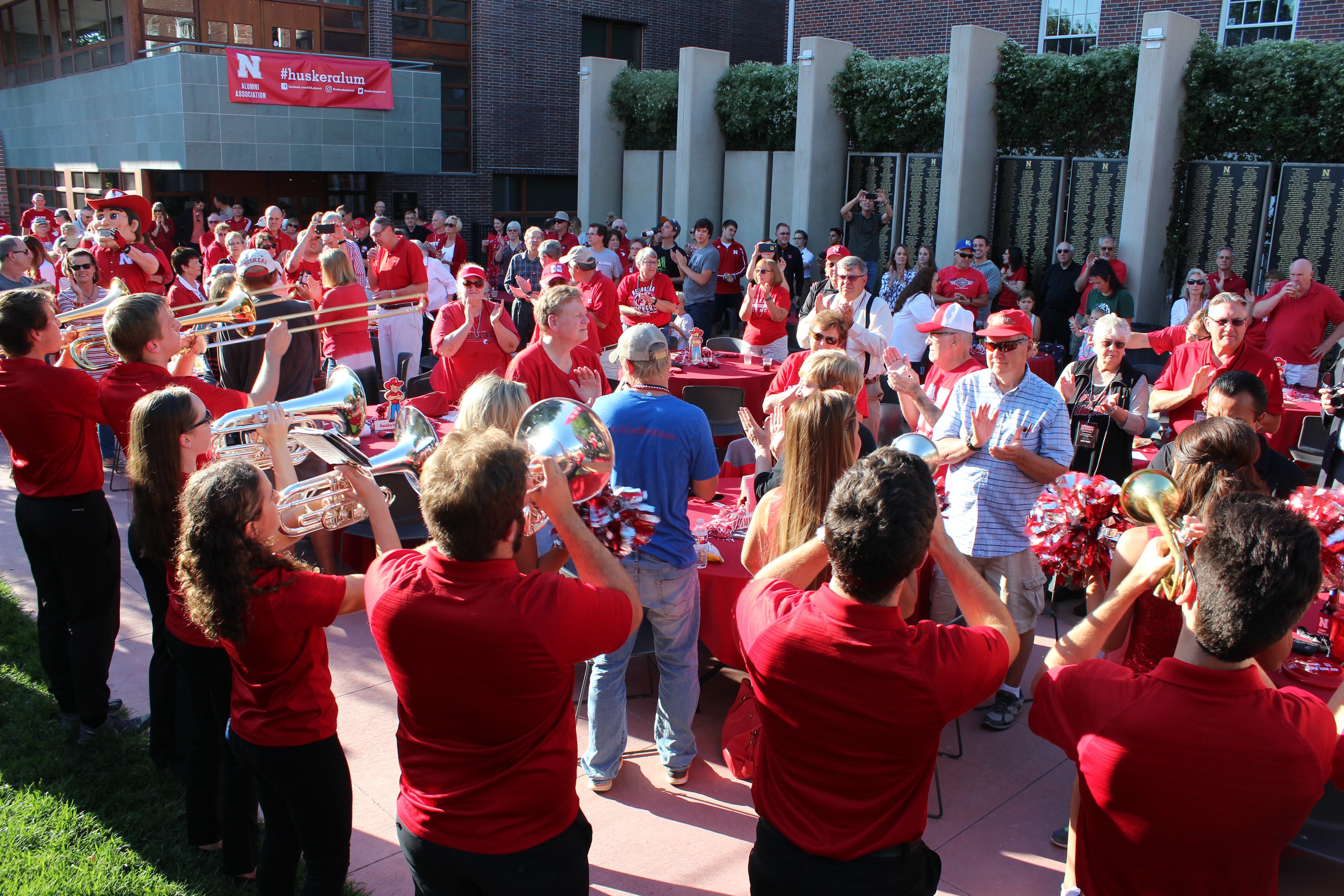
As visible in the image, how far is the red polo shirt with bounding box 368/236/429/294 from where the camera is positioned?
9461mm

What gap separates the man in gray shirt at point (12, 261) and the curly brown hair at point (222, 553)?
243 inches

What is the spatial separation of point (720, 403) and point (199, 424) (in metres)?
4.54

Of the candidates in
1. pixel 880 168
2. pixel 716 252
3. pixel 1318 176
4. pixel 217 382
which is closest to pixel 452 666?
pixel 217 382

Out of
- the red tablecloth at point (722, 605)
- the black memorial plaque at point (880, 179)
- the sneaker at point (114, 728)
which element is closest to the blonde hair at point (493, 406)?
the red tablecloth at point (722, 605)

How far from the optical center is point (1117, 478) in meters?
4.91

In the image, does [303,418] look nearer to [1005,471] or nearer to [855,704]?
[855,704]

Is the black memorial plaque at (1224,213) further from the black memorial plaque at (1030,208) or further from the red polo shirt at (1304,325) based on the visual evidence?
the red polo shirt at (1304,325)

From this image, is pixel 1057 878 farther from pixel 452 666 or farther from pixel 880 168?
pixel 880 168

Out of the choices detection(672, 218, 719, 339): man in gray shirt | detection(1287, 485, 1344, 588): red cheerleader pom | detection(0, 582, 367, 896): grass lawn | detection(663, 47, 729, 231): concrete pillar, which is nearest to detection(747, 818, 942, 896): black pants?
detection(1287, 485, 1344, 588): red cheerleader pom

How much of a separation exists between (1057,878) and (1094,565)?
4.47 feet

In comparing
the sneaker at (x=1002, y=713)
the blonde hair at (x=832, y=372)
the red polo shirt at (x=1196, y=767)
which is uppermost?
the blonde hair at (x=832, y=372)

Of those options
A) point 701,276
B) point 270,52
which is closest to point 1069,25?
point 701,276

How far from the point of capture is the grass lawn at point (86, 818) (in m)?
3.13

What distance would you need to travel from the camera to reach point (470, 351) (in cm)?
610
